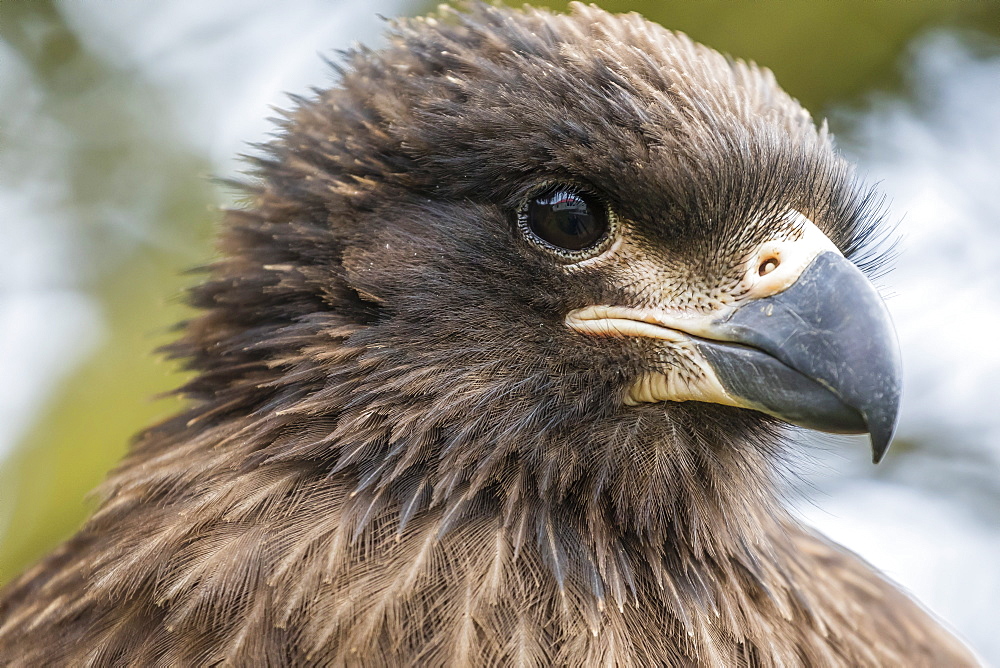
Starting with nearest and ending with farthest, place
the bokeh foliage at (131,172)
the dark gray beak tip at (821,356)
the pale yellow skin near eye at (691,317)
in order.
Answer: the dark gray beak tip at (821,356)
the pale yellow skin near eye at (691,317)
the bokeh foliage at (131,172)

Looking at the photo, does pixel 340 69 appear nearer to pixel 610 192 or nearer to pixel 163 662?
pixel 610 192

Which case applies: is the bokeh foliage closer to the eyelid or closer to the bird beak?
the eyelid

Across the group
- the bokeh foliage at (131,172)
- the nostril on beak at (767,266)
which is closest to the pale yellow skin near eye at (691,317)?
the nostril on beak at (767,266)

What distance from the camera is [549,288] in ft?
6.72

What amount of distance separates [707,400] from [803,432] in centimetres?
59

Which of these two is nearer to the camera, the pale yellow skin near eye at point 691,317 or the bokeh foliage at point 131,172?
the pale yellow skin near eye at point 691,317

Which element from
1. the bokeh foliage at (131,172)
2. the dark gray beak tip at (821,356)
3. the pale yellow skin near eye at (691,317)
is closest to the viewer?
the dark gray beak tip at (821,356)

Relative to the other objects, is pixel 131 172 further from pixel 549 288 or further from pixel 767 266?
pixel 767 266

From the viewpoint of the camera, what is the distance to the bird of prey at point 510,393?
1.87m

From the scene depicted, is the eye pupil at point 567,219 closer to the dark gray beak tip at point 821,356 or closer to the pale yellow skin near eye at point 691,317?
the pale yellow skin near eye at point 691,317

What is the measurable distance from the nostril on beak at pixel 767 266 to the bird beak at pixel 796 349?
0.11 feet

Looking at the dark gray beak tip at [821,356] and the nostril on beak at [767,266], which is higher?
the nostril on beak at [767,266]

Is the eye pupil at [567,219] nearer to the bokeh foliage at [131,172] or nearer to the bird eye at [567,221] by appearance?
the bird eye at [567,221]

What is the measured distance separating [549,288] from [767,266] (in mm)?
478
